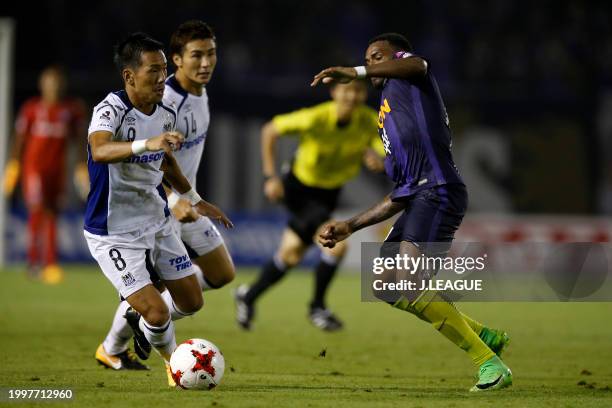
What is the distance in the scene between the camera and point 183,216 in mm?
6660

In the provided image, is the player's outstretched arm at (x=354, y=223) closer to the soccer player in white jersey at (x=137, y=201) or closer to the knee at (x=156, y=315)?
the soccer player in white jersey at (x=137, y=201)

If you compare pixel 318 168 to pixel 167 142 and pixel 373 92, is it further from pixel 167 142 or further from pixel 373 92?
pixel 373 92

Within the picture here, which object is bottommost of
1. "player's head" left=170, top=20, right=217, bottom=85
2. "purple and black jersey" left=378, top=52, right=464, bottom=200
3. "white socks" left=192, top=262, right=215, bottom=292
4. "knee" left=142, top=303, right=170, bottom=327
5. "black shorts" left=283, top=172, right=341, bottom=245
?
"black shorts" left=283, top=172, right=341, bottom=245

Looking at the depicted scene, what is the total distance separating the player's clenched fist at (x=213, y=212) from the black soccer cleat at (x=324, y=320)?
355 centimetres

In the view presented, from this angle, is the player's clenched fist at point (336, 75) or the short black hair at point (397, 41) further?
the short black hair at point (397, 41)

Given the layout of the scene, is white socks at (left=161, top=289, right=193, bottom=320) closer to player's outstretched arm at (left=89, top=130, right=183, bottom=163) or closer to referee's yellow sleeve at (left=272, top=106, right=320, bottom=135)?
player's outstretched arm at (left=89, top=130, right=183, bottom=163)

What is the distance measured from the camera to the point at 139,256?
6.32m

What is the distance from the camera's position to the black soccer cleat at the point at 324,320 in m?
10.0

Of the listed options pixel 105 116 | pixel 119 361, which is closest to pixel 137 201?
pixel 105 116

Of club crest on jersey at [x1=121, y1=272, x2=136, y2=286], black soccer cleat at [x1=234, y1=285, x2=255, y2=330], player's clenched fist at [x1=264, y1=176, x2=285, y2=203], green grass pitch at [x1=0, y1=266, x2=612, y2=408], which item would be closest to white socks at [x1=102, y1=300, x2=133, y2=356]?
green grass pitch at [x1=0, y1=266, x2=612, y2=408]

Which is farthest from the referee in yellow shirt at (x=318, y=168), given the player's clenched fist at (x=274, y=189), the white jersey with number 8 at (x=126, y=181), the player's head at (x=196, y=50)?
the white jersey with number 8 at (x=126, y=181)

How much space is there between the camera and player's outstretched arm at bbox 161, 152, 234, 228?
6.58 metres

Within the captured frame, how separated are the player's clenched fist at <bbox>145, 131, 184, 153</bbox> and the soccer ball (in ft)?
4.14

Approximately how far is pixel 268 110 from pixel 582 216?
5654 mm
